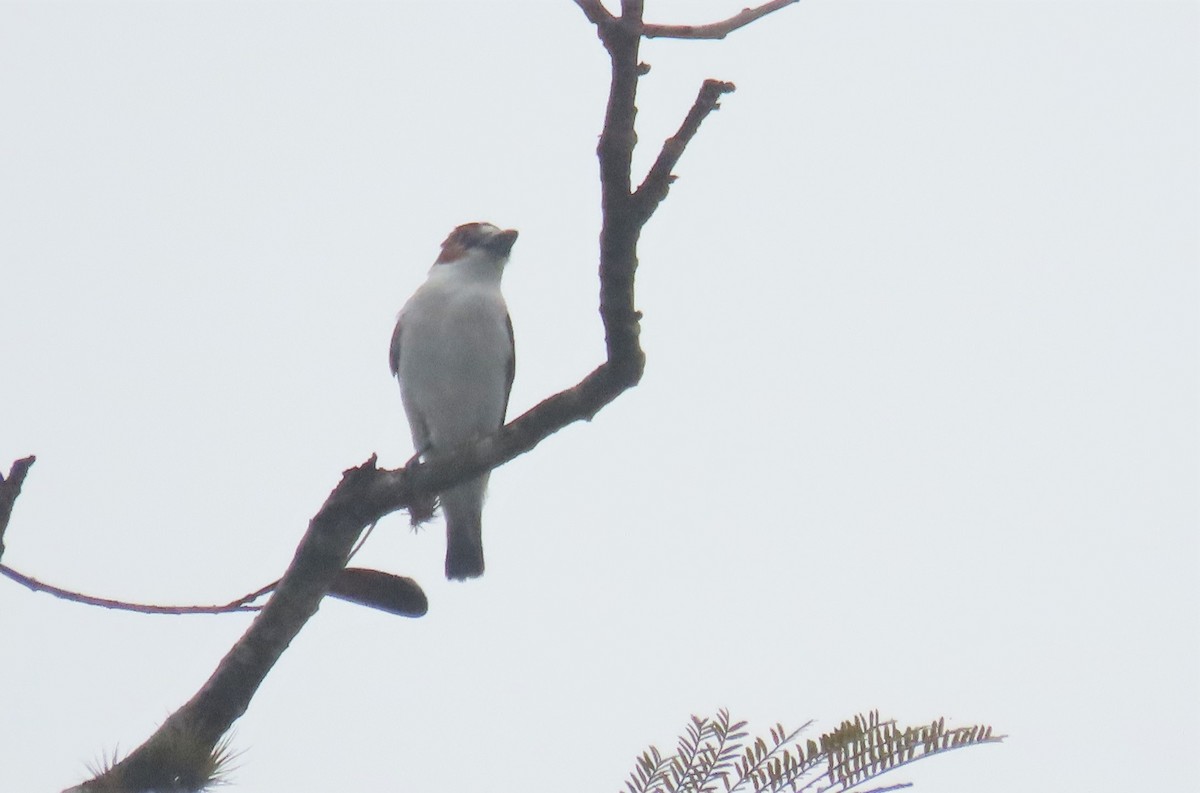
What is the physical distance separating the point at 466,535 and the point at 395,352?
124 centimetres

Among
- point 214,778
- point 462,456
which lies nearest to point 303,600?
point 462,456

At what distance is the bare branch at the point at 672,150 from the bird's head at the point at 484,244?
527 cm

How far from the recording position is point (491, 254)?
856cm

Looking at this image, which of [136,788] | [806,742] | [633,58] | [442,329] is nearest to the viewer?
[136,788]

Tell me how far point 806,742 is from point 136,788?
1339mm

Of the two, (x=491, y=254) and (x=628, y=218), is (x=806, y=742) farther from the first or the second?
(x=491, y=254)

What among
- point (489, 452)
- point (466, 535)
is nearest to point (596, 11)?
point (489, 452)

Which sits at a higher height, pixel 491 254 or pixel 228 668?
pixel 491 254

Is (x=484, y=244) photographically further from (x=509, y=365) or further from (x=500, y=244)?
(x=509, y=365)

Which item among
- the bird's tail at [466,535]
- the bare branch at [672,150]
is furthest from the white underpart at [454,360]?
the bare branch at [672,150]

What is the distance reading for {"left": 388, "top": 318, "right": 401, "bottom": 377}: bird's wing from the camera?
852cm

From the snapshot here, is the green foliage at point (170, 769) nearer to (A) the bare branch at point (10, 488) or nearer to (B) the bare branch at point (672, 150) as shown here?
(A) the bare branch at point (10, 488)

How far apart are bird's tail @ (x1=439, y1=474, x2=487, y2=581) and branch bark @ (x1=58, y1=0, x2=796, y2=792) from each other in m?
4.45

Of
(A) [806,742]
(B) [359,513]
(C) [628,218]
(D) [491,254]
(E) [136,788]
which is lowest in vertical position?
(E) [136,788]
